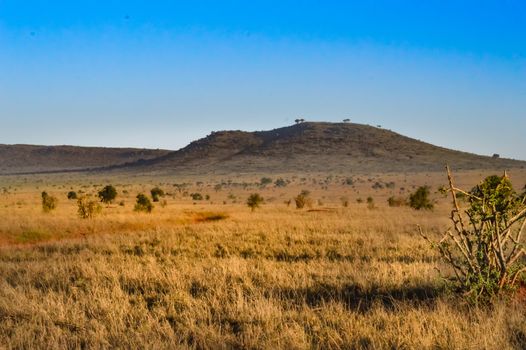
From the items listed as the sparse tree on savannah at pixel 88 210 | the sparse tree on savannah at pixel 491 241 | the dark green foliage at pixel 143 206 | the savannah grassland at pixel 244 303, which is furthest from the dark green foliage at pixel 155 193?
the sparse tree on savannah at pixel 491 241

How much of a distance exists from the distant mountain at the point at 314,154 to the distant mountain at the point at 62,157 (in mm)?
28144

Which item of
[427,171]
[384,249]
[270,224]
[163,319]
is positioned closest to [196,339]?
[163,319]

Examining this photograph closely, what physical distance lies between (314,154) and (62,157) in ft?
291

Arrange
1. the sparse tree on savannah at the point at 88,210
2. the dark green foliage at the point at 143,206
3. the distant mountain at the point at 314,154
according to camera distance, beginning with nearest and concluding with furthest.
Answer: the sparse tree on savannah at the point at 88,210 → the dark green foliage at the point at 143,206 → the distant mountain at the point at 314,154

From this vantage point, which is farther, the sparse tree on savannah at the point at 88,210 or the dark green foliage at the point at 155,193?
the dark green foliage at the point at 155,193

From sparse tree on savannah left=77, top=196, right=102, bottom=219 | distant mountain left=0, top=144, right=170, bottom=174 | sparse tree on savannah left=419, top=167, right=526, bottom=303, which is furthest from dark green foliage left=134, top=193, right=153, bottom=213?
distant mountain left=0, top=144, right=170, bottom=174

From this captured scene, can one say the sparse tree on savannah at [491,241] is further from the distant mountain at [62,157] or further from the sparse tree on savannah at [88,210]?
the distant mountain at [62,157]

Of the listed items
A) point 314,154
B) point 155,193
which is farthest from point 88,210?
point 314,154

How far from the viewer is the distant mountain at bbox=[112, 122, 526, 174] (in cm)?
10900

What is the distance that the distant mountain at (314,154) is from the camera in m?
109

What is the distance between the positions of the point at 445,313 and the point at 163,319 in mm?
3772

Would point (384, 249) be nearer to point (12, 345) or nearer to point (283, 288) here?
point (283, 288)

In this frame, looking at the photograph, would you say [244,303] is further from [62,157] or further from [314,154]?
[62,157]

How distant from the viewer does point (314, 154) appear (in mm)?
120000
